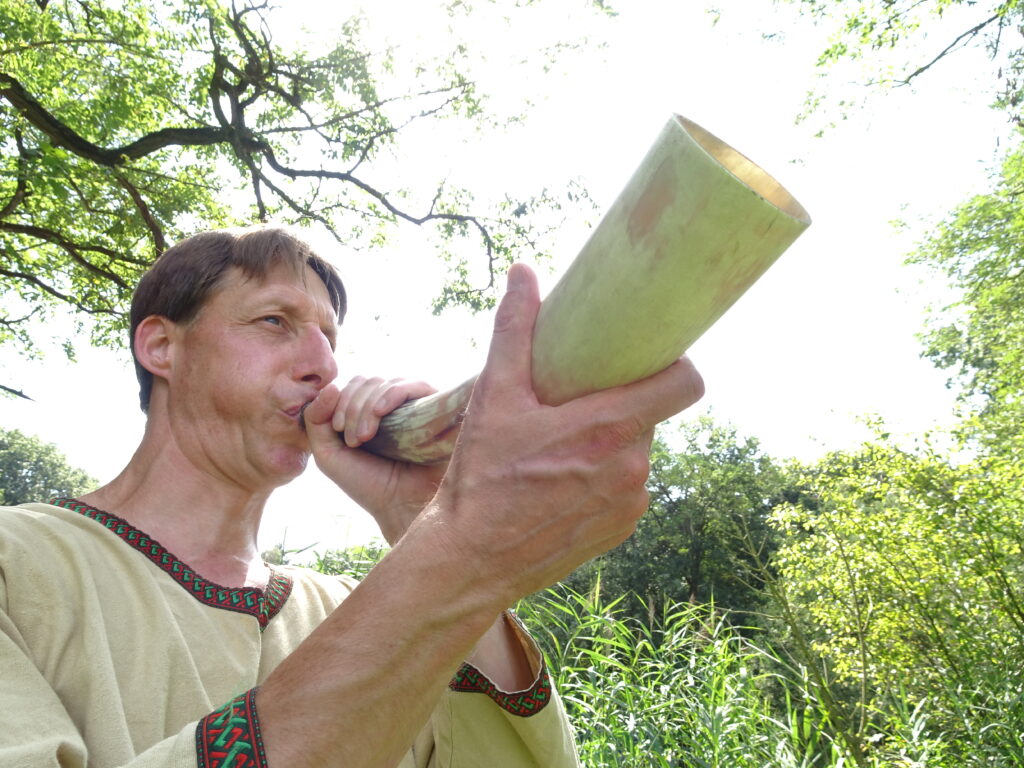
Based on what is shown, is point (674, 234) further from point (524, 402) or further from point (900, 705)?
point (900, 705)

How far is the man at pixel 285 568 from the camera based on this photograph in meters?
0.92

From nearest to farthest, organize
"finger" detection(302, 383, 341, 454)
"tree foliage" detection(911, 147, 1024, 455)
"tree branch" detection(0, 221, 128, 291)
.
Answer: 1. "finger" detection(302, 383, 341, 454)
2. "tree branch" detection(0, 221, 128, 291)
3. "tree foliage" detection(911, 147, 1024, 455)

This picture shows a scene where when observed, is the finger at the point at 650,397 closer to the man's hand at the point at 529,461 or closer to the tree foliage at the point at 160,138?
the man's hand at the point at 529,461

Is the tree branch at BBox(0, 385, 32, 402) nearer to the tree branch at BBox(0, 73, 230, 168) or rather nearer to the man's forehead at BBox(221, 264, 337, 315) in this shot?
the tree branch at BBox(0, 73, 230, 168)

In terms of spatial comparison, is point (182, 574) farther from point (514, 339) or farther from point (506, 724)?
point (514, 339)

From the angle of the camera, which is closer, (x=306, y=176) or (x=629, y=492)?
(x=629, y=492)

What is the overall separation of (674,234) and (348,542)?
3914 mm

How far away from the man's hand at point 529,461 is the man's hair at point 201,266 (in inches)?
44.1

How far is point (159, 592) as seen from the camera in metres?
1.44

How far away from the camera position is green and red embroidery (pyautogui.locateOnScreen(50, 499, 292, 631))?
5.02 feet

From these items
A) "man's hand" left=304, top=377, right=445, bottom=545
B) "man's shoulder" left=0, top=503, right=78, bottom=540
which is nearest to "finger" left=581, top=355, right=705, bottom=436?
"man's hand" left=304, top=377, right=445, bottom=545

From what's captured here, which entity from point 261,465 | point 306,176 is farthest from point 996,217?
point 261,465

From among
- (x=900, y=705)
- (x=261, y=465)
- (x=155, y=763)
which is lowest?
(x=900, y=705)

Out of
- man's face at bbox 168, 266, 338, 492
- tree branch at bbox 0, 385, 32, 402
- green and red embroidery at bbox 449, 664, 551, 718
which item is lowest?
green and red embroidery at bbox 449, 664, 551, 718
